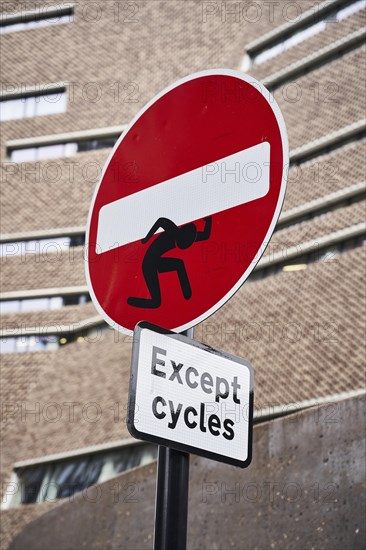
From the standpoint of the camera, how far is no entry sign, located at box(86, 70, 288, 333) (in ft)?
6.83

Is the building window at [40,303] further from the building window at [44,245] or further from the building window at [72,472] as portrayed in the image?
the building window at [72,472]

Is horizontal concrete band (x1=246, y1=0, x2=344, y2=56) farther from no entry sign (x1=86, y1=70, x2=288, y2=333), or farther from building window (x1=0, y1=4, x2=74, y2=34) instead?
no entry sign (x1=86, y1=70, x2=288, y2=333)

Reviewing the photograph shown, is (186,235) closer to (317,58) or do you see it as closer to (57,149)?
(317,58)

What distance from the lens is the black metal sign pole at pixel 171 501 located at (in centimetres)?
177

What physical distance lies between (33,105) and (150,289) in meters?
29.2

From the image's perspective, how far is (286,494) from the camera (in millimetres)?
9250

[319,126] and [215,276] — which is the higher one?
[215,276]

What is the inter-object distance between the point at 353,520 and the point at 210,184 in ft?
21.5

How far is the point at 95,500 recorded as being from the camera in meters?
13.5

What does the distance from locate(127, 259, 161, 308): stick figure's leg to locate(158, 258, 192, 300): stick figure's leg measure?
0.02 m

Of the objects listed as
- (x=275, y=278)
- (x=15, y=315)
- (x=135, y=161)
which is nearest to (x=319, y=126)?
(x=275, y=278)

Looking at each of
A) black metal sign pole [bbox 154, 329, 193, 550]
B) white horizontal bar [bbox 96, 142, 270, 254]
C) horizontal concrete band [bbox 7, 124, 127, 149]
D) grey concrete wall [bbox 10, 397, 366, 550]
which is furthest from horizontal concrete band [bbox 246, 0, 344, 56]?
black metal sign pole [bbox 154, 329, 193, 550]

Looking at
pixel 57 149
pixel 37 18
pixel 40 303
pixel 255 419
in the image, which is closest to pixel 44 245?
pixel 40 303

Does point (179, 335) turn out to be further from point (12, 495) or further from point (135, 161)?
point (12, 495)
